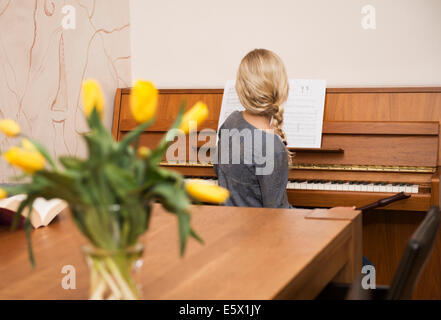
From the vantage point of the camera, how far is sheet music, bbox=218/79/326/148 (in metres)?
3.20

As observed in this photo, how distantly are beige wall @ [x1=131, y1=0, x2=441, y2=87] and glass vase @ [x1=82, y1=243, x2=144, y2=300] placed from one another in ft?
9.21

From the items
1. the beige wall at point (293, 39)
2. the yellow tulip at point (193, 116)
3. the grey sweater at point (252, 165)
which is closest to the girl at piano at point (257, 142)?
the grey sweater at point (252, 165)

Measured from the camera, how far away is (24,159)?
0.85 m

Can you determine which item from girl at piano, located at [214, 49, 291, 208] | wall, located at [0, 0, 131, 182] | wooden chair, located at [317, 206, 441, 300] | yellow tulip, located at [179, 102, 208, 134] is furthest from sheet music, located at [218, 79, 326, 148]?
yellow tulip, located at [179, 102, 208, 134]

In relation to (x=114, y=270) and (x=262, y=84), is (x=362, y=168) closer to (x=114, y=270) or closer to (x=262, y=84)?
(x=262, y=84)

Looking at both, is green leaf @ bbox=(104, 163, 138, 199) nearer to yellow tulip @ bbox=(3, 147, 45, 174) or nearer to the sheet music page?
yellow tulip @ bbox=(3, 147, 45, 174)

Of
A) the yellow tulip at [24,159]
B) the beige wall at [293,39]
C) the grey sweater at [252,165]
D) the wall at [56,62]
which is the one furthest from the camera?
the beige wall at [293,39]

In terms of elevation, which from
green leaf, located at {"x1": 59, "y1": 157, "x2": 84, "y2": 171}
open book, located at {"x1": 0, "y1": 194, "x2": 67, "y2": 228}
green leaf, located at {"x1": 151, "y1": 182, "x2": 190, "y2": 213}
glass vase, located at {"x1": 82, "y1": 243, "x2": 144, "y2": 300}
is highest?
green leaf, located at {"x1": 59, "y1": 157, "x2": 84, "y2": 171}

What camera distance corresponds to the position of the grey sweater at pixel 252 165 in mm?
2369

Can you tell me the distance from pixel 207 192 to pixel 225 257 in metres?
0.51

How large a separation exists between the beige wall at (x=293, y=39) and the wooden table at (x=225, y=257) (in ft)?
6.01

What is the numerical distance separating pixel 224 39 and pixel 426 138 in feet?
4.82

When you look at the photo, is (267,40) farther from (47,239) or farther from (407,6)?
(47,239)

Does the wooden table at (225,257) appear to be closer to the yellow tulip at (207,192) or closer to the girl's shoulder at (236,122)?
the yellow tulip at (207,192)
